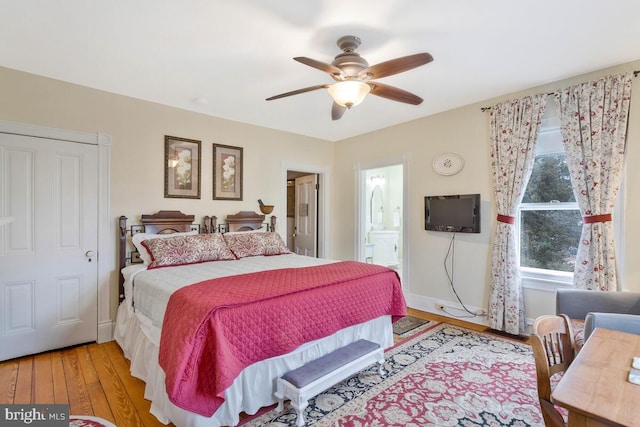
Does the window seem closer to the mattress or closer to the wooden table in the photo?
the mattress

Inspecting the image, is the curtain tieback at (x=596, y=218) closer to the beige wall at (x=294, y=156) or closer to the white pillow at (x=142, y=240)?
the beige wall at (x=294, y=156)

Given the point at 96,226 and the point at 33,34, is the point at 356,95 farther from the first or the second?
the point at 96,226

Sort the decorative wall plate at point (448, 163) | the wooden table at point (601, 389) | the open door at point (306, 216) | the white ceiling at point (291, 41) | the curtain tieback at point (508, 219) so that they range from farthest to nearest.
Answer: the open door at point (306, 216), the decorative wall plate at point (448, 163), the curtain tieback at point (508, 219), the white ceiling at point (291, 41), the wooden table at point (601, 389)

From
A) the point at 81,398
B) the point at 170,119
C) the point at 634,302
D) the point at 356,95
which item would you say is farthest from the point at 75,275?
the point at 634,302

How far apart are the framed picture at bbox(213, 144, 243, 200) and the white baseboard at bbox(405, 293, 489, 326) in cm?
285

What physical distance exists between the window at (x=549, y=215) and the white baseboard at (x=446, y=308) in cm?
78

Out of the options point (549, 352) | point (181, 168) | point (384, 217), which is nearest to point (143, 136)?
point (181, 168)

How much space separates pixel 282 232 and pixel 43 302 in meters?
2.88

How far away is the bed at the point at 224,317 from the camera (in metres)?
1.75

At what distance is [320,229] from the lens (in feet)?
18.3

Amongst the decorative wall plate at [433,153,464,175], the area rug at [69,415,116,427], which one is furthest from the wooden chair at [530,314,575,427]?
the decorative wall plate at [433,153,464,175]

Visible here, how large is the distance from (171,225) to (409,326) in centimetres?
305

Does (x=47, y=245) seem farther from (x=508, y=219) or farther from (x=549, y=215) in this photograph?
(x=549, y=215)

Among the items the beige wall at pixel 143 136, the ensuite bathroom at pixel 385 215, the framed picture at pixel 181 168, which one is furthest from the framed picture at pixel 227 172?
the ensuite bathroom at pixel 385 215
